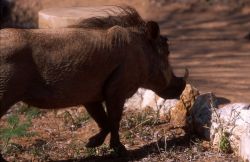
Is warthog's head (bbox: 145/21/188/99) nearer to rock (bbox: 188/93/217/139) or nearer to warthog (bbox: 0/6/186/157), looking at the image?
warthog (bbox: 0/6/186/157)

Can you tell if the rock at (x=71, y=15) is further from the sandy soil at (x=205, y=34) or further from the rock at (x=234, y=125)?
the sandy soil at (x=205, y=34)

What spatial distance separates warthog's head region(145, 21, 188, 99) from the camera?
529cm

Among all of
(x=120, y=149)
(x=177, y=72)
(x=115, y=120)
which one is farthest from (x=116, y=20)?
(x=177, y=72)

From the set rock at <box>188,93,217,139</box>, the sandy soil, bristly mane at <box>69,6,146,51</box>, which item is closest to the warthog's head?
bristly mane at <box>69,6,146,51</box>

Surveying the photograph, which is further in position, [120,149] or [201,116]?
[201,116]

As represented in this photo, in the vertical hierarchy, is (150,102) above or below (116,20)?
below

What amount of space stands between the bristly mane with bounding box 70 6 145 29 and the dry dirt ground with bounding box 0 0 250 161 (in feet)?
3.12

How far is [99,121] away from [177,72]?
8.41 feet

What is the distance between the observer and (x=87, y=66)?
4.68 m

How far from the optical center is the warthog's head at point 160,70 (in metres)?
5.29

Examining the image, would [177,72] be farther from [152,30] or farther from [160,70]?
[152,30]

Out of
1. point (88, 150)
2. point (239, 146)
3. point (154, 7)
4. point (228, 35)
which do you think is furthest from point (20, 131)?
point (154, 7)

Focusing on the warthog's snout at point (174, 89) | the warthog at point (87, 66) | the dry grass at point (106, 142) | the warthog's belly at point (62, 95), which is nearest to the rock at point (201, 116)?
the dry grass at point (106, 142)

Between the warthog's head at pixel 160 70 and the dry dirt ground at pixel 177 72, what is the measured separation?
0.34 m
